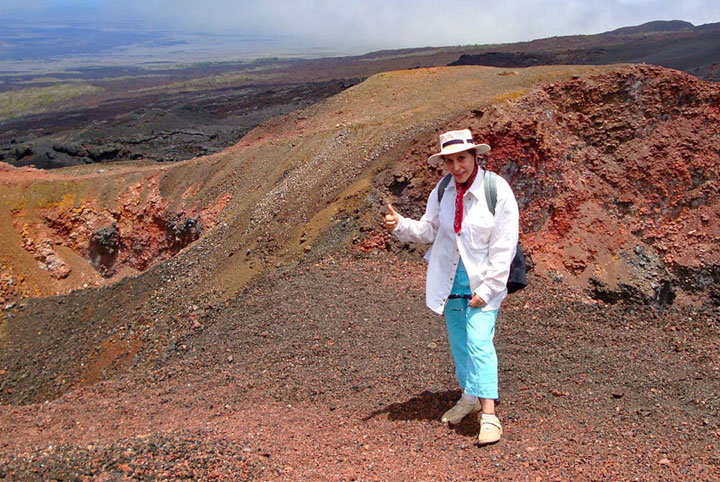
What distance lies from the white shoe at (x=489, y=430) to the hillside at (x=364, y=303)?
0.13 meters

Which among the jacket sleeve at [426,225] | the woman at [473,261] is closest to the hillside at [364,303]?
the woman at [473,261]

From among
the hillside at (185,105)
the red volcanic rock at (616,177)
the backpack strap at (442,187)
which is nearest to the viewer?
the backpack strap at (442,187)

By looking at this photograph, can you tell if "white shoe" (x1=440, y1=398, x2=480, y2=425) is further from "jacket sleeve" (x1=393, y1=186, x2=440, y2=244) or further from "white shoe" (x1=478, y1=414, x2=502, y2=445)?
"jacket sleeve" (x1=393, y1=186, x2=440, y2=244)

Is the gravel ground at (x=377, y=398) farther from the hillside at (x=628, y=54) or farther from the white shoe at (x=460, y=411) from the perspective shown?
the hillside at (x=628, y=54)

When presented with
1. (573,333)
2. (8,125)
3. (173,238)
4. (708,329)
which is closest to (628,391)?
(573,333)

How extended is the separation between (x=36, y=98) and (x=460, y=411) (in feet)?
277

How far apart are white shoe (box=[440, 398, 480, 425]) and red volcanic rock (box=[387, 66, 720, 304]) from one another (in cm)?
466

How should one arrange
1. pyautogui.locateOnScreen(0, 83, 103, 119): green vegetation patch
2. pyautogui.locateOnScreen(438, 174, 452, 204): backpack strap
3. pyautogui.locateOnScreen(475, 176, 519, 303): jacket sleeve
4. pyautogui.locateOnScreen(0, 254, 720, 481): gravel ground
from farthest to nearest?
pyautogui.locateOnScreen(0, 83, 103, 119): green vegetation patch, pyautogui.locateOnScreen(438, 174, 452, 204): backpack strap, pyautogui.locateOnScreen(475, 176, 519, 303): jacket sleeve, pyautogui.locateOnScreen(0, 254, 720, 481): gravel ground

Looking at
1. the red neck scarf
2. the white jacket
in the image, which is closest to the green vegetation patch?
the white jacket

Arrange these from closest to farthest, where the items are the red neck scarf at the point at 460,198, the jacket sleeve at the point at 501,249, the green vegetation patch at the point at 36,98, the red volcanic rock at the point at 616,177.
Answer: the jacket sleeve at the point at 501,249 → the red neck scarf at the point at 460,198 → the red volcanic rock at the point at 616,177 → the green vegetation patch at the point at 36,98

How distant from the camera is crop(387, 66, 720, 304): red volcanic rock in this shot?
33.4 feet

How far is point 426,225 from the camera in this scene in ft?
18.0

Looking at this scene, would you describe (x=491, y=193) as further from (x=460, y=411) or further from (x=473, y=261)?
(x=460, y=411)

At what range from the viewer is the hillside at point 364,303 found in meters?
5.26
